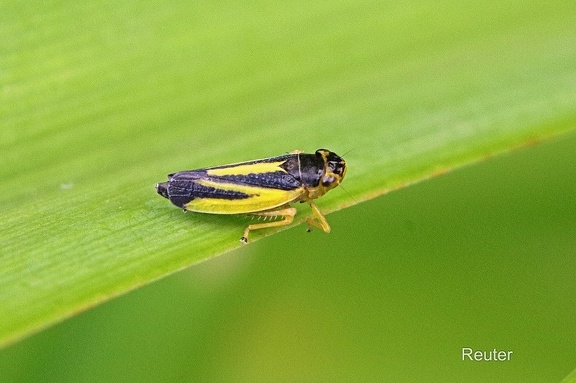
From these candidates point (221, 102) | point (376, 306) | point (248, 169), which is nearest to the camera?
point (248, 169)

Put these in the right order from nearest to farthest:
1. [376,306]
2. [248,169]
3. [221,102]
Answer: [248,169]
[376,306]
[221,102]

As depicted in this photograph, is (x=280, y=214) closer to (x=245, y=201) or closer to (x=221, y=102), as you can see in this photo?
(x=245, y=201)

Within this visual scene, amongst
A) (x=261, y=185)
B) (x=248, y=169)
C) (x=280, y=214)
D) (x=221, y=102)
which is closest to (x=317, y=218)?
(x=280, y=214)

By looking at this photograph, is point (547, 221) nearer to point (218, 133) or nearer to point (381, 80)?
point (381, 80)

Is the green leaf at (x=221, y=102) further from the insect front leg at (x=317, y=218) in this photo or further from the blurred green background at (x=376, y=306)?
the blurred green background at (x=376, y=306)

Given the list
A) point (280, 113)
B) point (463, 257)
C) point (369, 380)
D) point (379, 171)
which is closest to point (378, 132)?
point (379, 171)

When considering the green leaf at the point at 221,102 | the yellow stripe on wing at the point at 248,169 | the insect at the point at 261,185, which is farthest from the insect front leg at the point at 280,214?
the yellow stripe on wing at the point at 248,169

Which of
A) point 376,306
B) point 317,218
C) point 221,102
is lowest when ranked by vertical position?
point 376,306
